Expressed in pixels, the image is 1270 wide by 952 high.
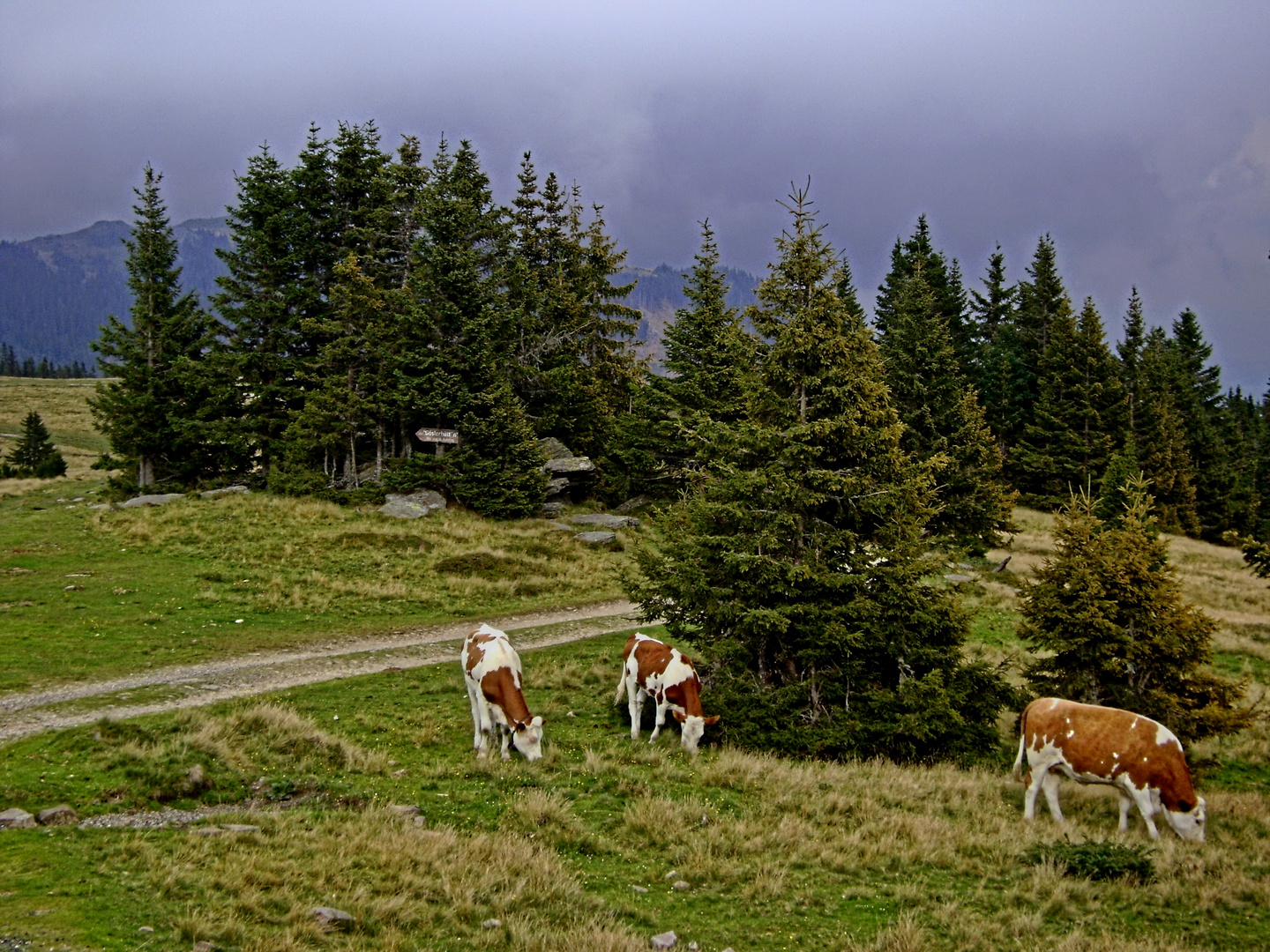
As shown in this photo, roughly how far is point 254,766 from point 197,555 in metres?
21.1

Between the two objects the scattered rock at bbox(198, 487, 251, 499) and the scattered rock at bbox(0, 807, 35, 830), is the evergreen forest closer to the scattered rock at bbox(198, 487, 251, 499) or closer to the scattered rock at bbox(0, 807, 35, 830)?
the scattered rock at bbox(198, 487, 251, 499)

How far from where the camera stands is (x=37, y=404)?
389 feet

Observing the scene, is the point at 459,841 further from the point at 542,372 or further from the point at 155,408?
the point at 155,408

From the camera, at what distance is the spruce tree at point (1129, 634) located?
17.0 meters

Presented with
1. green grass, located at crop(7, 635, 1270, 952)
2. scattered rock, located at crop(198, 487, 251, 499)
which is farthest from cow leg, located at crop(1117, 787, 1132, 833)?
scattered rock, located at crop(198, 487, 251, 499)

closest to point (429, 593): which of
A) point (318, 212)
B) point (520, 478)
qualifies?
point (520, 478)

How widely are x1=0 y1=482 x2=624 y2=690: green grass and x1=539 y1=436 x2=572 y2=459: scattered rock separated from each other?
7.10 meters

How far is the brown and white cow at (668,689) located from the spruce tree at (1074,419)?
5175cm

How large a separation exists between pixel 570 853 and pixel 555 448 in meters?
38.2

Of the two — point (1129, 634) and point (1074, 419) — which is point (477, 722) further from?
point (1074, 419)

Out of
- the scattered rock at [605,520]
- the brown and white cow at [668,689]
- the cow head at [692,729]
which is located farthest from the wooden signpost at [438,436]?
the cow head at [692,729]

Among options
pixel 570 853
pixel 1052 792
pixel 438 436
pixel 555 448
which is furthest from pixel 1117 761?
pixel 555 448

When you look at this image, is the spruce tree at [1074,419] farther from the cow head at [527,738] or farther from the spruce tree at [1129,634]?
the cow head at [527,738]

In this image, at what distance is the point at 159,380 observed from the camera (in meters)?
45.0
